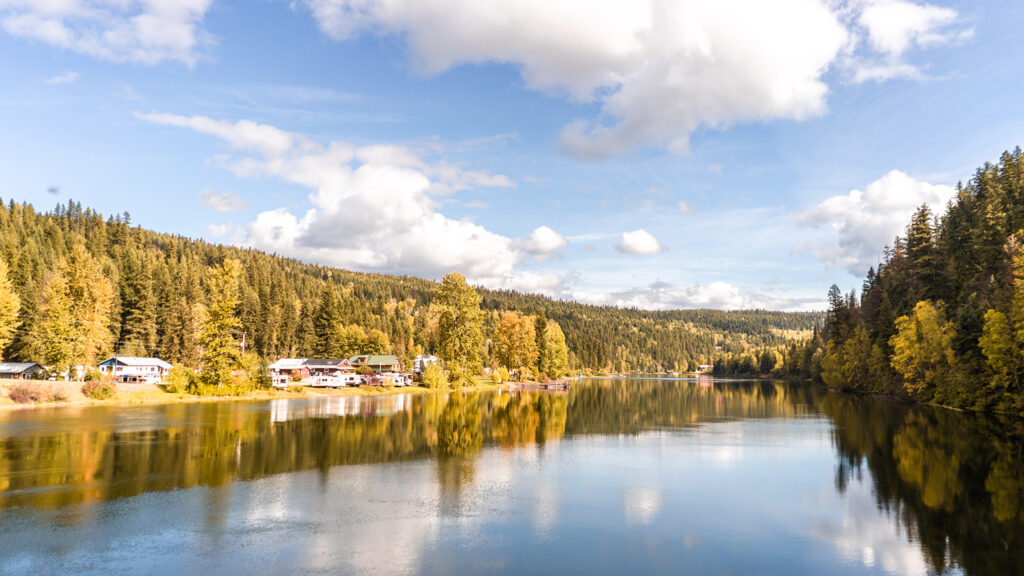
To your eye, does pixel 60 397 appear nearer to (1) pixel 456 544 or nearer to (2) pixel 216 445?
(2) pixel 216 445

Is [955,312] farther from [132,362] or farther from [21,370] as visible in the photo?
[21,370]

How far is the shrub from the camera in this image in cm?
5638

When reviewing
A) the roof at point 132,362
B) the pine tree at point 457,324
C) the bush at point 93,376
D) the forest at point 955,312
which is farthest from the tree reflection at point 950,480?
the roof at point 132,362

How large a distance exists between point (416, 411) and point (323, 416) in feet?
34.0

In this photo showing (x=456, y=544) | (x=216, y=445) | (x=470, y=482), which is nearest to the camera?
(x=456, y=544)

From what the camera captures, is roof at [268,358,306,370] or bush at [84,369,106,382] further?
roof at [268,358,306,370]

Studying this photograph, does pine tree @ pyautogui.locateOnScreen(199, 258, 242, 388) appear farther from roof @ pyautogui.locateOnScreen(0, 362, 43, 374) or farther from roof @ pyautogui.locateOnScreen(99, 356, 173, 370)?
roof @ pyautogui.locateOnScreen(0, 362, 43, 374)

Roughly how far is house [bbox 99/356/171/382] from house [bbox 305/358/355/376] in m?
25.6

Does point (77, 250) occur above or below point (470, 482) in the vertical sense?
Result: above

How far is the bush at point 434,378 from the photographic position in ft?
321

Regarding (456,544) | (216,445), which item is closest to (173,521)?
(456,544)

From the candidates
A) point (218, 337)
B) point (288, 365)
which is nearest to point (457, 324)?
point (288, 365)

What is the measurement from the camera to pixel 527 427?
47688 mm

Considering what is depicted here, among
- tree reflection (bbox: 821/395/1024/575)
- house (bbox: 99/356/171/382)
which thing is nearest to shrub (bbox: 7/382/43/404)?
house (bbox: 99/356/171/382)
